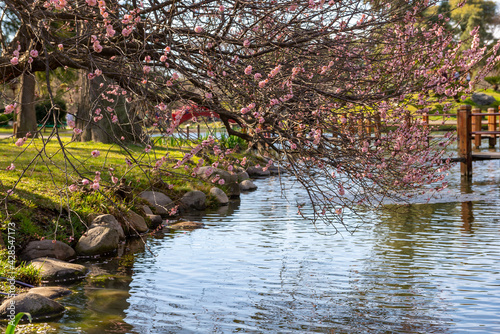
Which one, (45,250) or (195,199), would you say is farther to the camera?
(195,199)

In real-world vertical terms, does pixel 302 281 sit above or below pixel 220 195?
below

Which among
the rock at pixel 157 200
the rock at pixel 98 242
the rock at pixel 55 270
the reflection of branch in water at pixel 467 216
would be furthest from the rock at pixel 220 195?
the rock at pixel 55 270

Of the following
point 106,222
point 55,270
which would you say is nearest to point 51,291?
point 55,270

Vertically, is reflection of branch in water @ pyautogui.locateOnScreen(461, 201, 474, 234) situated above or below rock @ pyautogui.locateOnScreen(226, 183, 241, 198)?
below

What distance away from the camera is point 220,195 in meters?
15.5

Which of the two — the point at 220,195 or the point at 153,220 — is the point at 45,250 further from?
the point at 220,195

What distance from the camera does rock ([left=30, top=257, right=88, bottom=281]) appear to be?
26.6ft

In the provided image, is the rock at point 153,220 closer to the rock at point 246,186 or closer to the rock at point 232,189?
the rock at point 232,189

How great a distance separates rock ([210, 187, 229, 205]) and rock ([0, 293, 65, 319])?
28.8 ft

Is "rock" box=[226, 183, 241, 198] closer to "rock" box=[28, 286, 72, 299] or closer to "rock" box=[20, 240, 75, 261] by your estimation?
"rock" box=[20, 240, 75, 261]

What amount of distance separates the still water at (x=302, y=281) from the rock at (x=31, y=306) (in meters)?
0.23

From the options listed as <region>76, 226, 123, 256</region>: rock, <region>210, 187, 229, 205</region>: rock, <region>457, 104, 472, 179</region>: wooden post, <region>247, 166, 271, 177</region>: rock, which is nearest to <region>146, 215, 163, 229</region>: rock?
<region>76, 226, 123, 256</region>: rock

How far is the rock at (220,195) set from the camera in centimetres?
1538

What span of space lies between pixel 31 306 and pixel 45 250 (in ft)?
7.98
